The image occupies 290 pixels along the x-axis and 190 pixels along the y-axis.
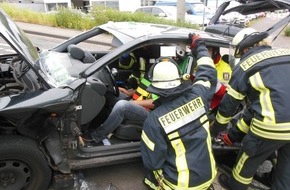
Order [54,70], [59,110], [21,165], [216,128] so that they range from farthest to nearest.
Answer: [216,128] < [54,70] < [21,165] < [59,110]

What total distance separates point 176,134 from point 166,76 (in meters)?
0.45

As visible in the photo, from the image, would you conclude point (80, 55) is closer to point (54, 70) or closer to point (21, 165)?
point (54, 70)

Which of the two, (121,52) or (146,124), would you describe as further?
(121,52)

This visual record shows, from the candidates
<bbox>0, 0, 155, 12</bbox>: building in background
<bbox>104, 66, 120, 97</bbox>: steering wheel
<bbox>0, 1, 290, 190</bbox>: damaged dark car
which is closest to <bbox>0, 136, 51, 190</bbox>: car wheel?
<bbox>0, 1, 290, 190</bbox>: damaged dark car

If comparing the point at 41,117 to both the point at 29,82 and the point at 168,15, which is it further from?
the point at 168,15

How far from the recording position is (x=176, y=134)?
2.44 metres

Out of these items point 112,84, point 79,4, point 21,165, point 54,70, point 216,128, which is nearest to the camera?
point 21,165

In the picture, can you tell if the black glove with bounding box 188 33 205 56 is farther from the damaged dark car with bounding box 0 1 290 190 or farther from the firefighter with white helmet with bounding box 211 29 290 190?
the firefighter with white helmet with bounding box 211 29 290 190

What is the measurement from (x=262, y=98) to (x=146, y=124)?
1014mm

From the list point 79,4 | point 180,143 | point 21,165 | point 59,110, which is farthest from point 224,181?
point 79,4

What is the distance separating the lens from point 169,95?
2.39 m

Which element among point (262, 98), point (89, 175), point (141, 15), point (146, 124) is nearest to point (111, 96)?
point (89, 175)

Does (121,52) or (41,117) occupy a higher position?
(121,52)

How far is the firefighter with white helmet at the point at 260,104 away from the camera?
265 centimetres
